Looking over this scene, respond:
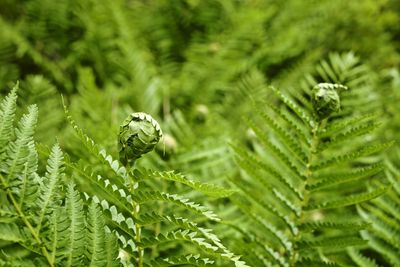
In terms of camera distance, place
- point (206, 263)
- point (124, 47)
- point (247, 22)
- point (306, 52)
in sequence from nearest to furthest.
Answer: point (206, 263) < point (124, 47) < point (247, 22) < point (306, 52)

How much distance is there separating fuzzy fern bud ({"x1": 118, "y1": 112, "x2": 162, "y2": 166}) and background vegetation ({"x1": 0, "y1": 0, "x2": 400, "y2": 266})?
322 millimetres

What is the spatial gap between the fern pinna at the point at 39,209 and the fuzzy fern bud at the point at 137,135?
8 cm

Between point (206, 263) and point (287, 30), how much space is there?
7.31 feet

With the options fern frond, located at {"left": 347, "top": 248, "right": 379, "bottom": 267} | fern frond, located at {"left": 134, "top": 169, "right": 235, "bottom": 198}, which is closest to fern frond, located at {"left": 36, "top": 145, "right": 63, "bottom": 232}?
fern frond, located at {"left": 134, "top": 169, "right": 235, "bottom": 198}

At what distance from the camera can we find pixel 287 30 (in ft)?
8.87

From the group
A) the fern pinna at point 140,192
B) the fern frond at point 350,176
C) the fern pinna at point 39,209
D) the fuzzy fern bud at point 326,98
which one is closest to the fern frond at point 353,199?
the fern frond at point 350,176

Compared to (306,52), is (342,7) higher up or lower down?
higher up

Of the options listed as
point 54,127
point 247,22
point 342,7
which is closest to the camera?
point 54,127

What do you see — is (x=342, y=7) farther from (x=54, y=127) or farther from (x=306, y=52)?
(x=54, y=127)

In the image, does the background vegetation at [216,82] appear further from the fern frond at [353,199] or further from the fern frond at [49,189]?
the fern frond at [49,189]

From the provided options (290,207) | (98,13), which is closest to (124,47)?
(98,13)

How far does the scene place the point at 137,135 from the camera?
66 cm

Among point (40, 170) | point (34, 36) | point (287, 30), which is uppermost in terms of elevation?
point (287, 30)

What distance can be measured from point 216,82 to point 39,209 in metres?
1.70
